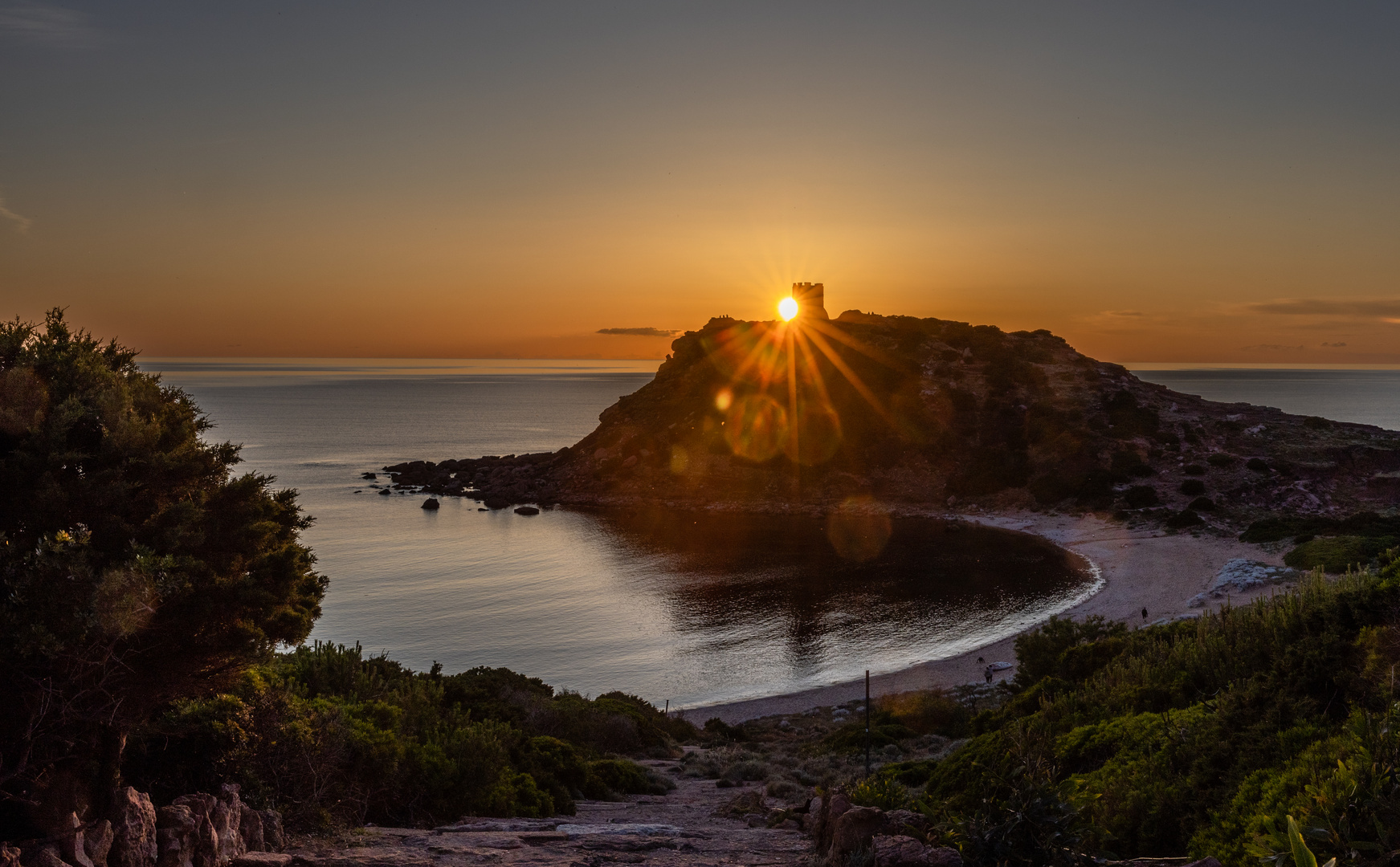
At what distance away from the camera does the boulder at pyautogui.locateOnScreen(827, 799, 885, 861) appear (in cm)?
843

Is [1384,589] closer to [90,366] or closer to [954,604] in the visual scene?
[90,366]

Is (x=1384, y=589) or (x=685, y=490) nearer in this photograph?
(x=1384, y=589)

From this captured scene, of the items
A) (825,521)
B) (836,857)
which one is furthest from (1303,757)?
(825,521)

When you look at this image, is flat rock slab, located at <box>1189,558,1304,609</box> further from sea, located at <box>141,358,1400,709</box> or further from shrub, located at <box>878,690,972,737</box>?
shrub, located at <box>878,690,972,737</box>

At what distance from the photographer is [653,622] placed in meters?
49.7

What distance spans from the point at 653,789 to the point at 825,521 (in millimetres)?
62654

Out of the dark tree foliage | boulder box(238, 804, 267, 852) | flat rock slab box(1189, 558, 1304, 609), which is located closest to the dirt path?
boulder box(238, 804, 267, 852)

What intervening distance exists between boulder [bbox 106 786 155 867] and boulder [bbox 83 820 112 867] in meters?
0.08

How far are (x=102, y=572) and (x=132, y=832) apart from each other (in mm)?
2617

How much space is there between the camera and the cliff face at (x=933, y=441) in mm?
78062

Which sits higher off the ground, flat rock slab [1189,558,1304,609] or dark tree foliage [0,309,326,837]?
dark tree foliage [0,309,326,837]

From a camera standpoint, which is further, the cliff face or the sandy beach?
the cliff face

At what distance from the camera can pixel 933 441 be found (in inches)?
3661

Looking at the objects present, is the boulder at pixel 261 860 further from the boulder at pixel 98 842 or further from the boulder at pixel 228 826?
the boulder at pixel 98 842
